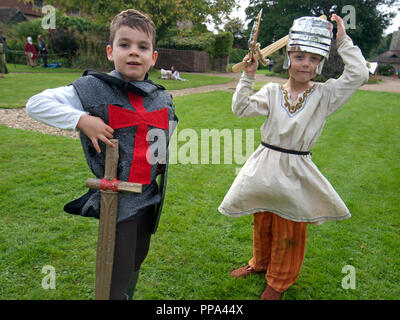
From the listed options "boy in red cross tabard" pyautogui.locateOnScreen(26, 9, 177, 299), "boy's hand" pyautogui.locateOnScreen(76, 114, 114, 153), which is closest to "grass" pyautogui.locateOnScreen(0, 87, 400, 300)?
"boy in red cross tabard" pyautogui.locateOnScreen(26, 9, 177, 299)

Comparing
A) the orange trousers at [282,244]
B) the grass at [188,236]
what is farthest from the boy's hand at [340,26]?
the grass at [188,236]

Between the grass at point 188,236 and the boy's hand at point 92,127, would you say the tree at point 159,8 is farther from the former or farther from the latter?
the boy's hand at point 92,127

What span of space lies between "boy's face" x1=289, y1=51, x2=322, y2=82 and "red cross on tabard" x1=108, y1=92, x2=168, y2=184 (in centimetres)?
113

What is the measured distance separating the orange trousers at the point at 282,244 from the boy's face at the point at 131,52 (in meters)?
1.56

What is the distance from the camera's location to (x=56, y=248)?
10.5ft

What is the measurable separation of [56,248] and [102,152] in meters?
1.99

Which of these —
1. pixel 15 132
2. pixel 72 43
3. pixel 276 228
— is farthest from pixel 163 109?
pixel 72 43

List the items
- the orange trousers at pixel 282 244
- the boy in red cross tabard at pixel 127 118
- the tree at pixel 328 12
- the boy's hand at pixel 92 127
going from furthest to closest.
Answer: the tree at pixel 328 12 → the orange trousers at pixel 282 244 → the boy in red cross tabard at pixel 127 118 → the boy's hand at pixel 92 127

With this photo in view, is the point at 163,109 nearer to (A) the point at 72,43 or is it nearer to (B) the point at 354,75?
(B) the point at 354,75

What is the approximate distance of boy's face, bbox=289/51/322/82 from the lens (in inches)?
88.5

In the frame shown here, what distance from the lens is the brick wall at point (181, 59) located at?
2609 centimetres

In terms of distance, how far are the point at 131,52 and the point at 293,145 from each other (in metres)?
1.32

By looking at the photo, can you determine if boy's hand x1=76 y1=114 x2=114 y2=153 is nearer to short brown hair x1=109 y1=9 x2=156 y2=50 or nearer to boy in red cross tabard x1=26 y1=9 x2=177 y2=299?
boy in red cross tabard x1=26 y1=9 x2=177 y2=299

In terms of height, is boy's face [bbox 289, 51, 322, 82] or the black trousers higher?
boy's face [bbox 289, 51, 322, 82]
